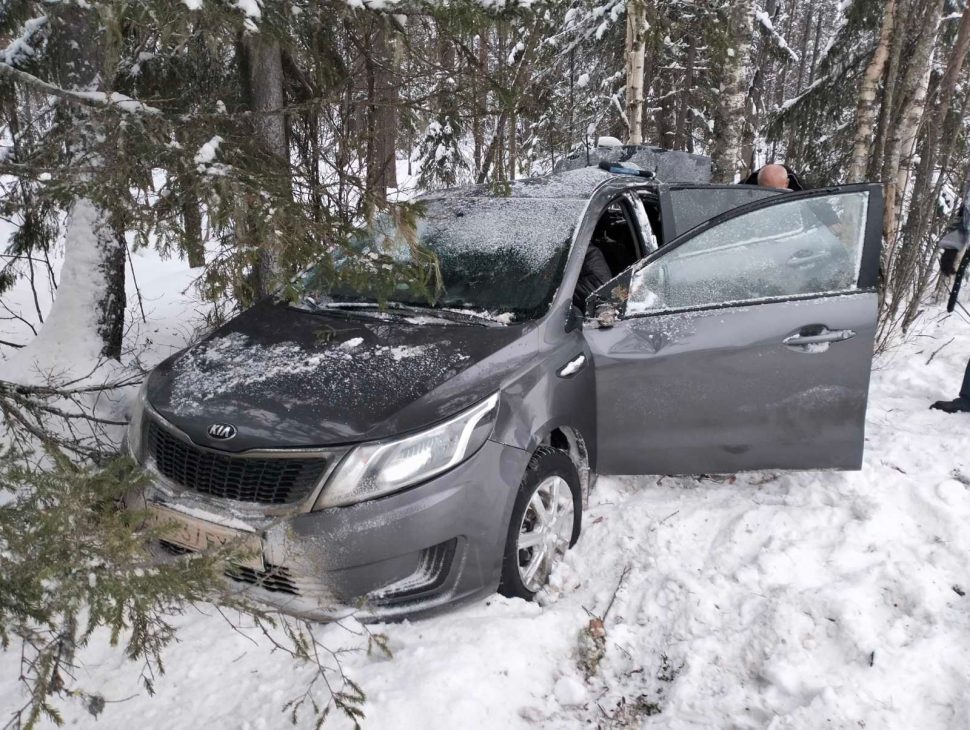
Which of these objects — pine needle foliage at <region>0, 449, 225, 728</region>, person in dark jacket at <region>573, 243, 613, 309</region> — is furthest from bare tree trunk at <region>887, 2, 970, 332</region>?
pine needle foliage at <region>0, 449, 225, 728</region>

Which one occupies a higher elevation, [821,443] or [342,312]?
[342,312]

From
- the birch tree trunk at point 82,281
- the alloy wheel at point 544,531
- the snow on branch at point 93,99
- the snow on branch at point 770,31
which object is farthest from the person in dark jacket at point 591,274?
the snow on branch at point 770,31

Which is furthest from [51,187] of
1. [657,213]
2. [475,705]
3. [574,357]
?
[657,213]

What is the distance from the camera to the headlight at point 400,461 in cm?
232

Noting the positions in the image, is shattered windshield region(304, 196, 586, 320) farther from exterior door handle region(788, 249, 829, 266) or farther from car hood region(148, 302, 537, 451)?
exterior door handle region(788, 249, 829, 266)

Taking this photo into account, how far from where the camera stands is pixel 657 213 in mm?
3920

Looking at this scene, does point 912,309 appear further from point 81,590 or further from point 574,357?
point 81,590

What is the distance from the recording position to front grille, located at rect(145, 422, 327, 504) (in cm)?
235

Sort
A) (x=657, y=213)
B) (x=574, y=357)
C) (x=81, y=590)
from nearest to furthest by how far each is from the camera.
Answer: (x=81, y=590), (x=574, y=357), (x=657, y=213)

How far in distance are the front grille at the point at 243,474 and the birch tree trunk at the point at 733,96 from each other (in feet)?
23.3

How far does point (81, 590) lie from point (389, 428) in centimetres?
101

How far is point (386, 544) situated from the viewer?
233 cm

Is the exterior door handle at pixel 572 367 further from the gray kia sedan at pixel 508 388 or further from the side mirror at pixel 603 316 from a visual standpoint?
the side mirror at pixel 603 316

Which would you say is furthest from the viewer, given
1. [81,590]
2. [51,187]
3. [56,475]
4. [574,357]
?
[574,357]
